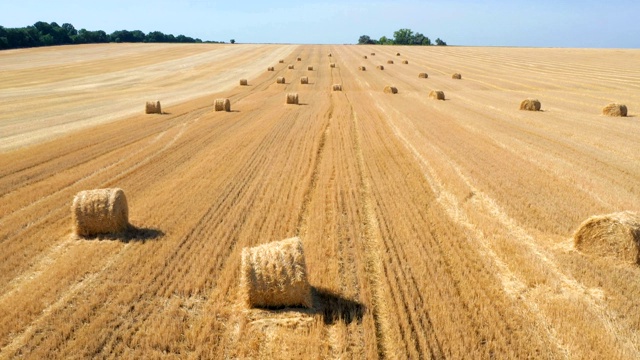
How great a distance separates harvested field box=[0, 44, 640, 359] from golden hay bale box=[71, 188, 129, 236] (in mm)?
255

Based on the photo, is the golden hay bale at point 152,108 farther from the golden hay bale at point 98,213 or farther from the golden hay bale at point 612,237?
the golden hay bale at point 612,237

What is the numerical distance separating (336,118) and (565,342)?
17634 mm

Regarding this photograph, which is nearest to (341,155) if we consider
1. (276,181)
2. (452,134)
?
(276,181)

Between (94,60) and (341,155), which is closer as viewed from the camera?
(341,155)

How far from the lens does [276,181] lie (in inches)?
496

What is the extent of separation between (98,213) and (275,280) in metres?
4.40

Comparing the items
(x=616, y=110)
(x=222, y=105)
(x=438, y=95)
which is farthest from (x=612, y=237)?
(x=438, y=95)

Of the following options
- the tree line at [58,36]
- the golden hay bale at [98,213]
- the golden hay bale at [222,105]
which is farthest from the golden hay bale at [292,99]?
the tree line at [58,36]

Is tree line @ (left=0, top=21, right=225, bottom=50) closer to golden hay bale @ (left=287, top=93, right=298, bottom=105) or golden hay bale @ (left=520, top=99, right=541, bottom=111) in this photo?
golden hay bale @ (left=287, top=93, right=298, bottom=105)

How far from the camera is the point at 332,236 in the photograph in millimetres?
9039

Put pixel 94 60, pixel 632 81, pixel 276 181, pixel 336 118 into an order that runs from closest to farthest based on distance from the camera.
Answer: pixel 276 181 < pixel 336 118 < pixel 632 81 < pixel 94 60

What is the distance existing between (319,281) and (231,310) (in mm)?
1491

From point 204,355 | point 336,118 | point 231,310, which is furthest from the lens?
point 336,118

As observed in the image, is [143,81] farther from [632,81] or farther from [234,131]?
[632,81]
